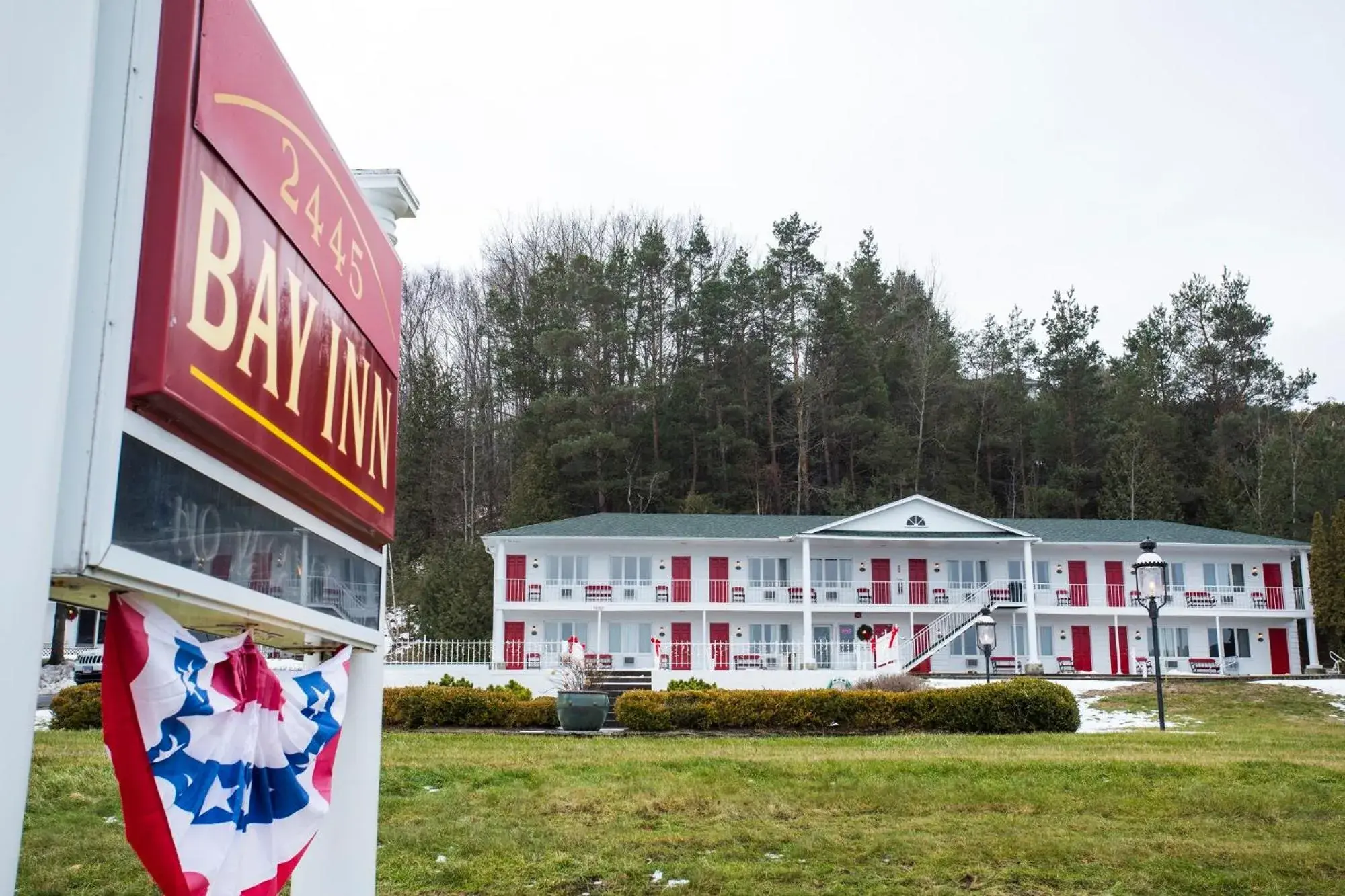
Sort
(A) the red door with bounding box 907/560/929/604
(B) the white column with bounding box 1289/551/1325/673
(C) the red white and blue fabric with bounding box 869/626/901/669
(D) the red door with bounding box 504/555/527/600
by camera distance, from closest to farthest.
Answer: (C) the red white and blue fabric with bounding box 869/626/901/669
(D) the red door with bounding box 504/555/527/600
(B) the white column with bounding box 1289/551/1325/673
(A) the red door with bounding box 907/560/929/604

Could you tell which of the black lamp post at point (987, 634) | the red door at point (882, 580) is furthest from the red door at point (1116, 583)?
the black lamp post at point (987, 634)

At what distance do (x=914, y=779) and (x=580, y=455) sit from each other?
4107 centimetres

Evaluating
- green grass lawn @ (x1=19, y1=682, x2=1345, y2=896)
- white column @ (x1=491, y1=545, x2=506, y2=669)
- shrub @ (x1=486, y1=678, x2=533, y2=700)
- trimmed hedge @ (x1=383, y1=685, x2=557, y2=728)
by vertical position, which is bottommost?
green grass lawn @ (x1=19, y1=682, x2=1345, y2=896)

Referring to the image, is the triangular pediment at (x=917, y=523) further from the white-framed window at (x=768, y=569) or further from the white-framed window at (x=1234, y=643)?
the white-framed window at (x=1234, y=643)

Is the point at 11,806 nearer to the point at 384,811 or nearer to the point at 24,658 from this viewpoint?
the point at 24,658

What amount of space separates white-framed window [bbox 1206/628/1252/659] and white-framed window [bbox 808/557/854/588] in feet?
41.3

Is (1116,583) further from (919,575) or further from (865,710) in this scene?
(865,710)

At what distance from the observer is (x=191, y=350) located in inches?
82.2

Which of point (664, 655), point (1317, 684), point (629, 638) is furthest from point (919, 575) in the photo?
point (1317, 684)

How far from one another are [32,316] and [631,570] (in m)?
38.3

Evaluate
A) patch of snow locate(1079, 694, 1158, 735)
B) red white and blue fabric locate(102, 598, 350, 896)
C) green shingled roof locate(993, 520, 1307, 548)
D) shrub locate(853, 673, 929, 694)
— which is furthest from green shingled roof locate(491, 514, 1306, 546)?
red white and blue fabric locate(102, 598, 350, 896)

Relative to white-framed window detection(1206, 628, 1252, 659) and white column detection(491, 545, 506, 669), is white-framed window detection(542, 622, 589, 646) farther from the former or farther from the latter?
white-framed window detection(1206, 628, 1252, 659)

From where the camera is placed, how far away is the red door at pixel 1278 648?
41.1 meters

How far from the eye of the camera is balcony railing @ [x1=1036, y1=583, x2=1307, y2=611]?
40.1 m
